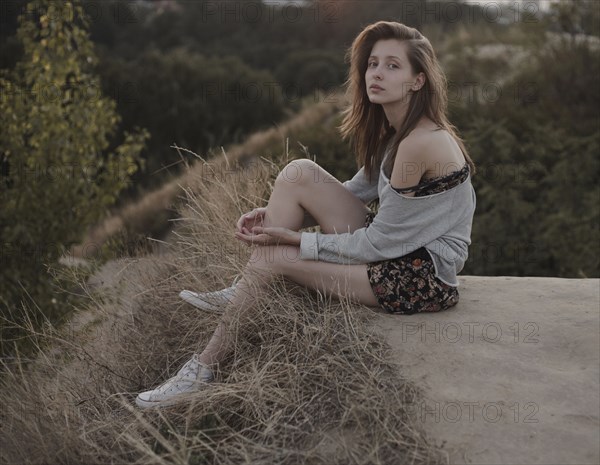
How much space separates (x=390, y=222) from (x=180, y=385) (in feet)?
3.69

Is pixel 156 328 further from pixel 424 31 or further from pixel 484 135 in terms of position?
pixel 424 31

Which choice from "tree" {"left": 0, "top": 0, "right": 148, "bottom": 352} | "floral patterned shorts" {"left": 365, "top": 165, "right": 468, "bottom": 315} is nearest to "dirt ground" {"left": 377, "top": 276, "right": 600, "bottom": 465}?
"floral patterned shorts" {"left": 365, "top": 165, "right": 468, "bottom": 315}

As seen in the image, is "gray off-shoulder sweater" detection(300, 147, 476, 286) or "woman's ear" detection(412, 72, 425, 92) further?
"woman's ear" detection(412, 72, 425, 92)

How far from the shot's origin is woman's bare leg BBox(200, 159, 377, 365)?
317 cm

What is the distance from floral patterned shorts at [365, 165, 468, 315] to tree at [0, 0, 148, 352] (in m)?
3.03

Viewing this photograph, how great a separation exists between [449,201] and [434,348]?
0.65 m

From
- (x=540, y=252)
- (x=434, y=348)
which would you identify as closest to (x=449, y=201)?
(x=434, y=348)

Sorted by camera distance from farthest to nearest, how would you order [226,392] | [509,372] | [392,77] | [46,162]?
[46,162], [392,77], [509,372], [226,392]

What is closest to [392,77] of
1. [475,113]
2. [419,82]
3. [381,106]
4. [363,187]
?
[419,82]

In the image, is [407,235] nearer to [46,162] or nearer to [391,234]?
[391,234]

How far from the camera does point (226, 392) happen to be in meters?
2.77

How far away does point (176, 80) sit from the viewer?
17000 millimetres

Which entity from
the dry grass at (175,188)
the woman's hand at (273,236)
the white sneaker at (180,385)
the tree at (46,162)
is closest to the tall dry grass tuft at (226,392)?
the white sneaker at (180,385)

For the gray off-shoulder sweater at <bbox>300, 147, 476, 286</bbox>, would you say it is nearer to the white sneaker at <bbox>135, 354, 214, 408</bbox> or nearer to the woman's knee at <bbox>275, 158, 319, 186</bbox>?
the woman's knee at <bbox>275, 158, 319, 186</bbox>
